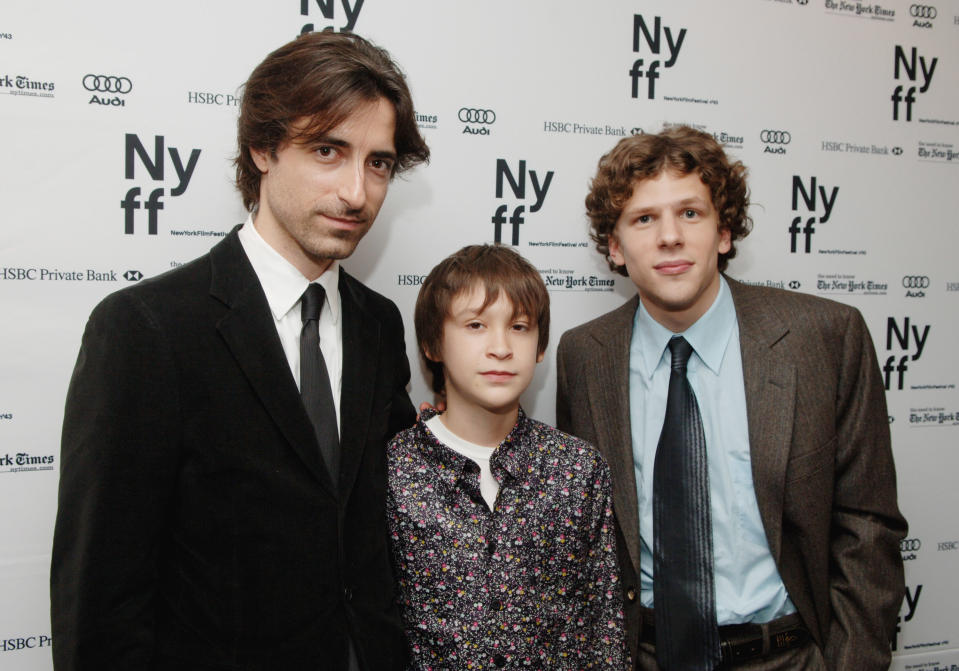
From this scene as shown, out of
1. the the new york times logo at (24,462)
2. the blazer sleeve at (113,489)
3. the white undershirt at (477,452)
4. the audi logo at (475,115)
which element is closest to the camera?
the blazer sleeve at (113,489)

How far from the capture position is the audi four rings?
7.91ft

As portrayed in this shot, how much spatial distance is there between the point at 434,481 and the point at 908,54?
2266 millimetres

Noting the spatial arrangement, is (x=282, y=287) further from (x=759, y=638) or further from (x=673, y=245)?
(x=759, y=638)

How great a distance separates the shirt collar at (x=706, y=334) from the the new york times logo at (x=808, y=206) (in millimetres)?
736

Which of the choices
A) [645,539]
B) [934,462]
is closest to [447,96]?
[645,539]

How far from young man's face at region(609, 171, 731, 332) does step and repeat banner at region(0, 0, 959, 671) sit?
472 mm

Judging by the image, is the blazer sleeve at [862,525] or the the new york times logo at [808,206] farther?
the the new york times logo at [808,206]

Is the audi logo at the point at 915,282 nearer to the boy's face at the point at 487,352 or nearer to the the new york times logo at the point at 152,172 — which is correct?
the boy's face at the point at 487,352

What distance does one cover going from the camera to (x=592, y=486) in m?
1.50

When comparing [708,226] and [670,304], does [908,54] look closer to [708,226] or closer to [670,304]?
[708,226]

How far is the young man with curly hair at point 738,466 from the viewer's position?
155cm

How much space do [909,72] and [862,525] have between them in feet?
5.64

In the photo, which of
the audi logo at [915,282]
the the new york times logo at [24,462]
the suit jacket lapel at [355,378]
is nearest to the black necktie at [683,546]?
the suit jacket lapel at [355,378]

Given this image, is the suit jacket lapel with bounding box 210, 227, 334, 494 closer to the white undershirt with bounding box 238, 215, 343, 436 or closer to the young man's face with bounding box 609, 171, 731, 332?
the white undershirt with bounding box 238, 215, 343, 436
